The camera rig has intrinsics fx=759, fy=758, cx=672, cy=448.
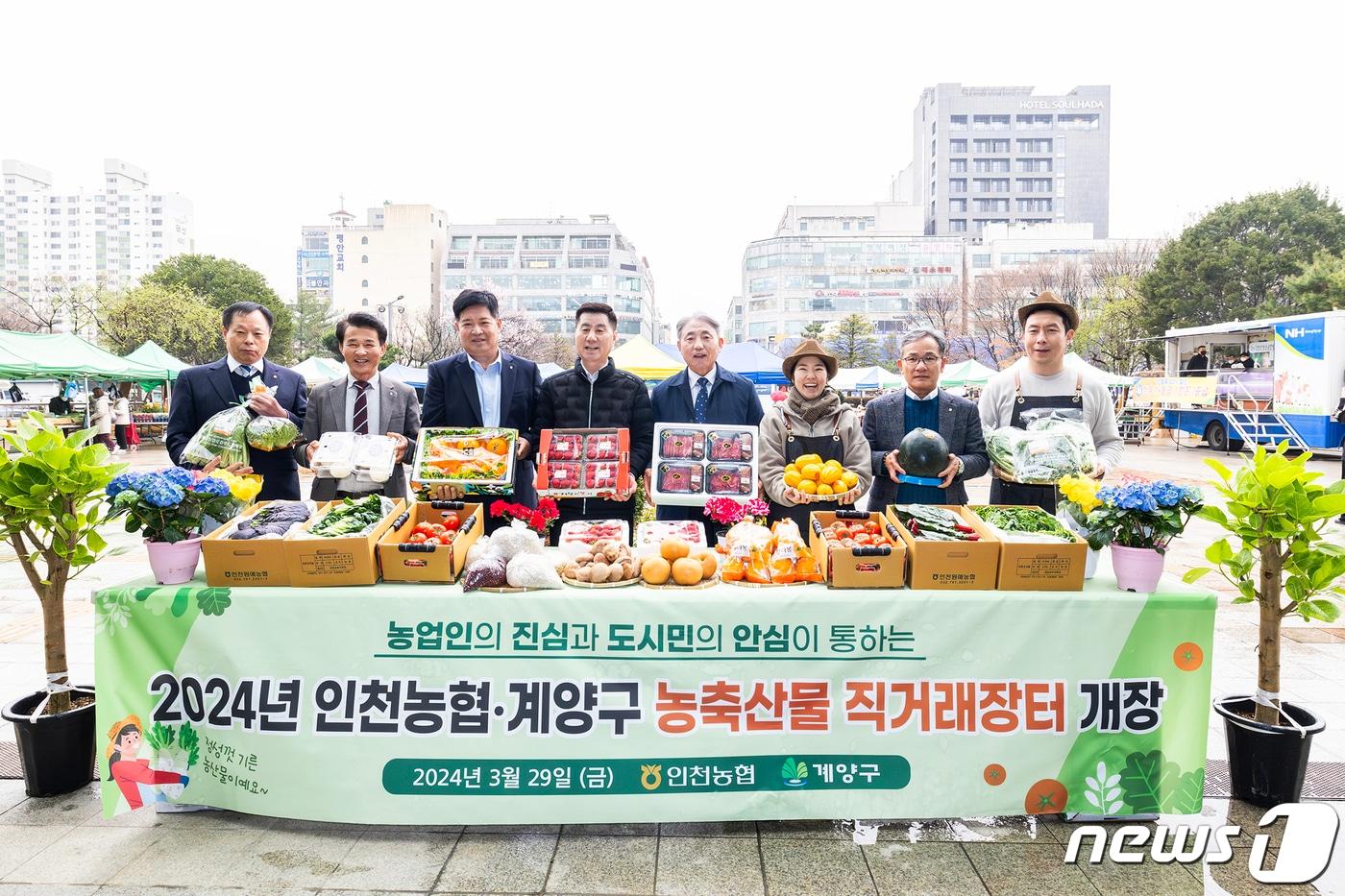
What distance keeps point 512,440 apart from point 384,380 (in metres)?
1.18

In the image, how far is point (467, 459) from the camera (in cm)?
369

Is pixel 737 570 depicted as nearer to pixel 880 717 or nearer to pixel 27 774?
pixel 880 717

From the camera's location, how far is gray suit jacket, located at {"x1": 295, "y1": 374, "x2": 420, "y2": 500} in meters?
4.19

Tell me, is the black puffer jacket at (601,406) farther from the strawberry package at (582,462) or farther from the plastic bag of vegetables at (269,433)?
the plastic bag of vegetables at (269,433)

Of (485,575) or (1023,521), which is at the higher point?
(1023,521)

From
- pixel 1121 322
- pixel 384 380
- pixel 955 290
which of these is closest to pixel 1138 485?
pixel 384 380

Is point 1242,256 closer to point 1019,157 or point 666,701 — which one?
point 666,701

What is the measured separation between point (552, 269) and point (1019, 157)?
65.7m

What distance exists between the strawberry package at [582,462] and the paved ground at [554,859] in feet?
5.03

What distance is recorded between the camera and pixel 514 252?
80.8 metres

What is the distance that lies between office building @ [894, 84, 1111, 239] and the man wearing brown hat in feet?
348

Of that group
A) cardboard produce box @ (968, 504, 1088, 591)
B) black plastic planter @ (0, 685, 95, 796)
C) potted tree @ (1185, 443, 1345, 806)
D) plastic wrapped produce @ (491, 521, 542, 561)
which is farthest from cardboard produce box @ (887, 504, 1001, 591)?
black plastic planter @ (0, 685, 95, 796)

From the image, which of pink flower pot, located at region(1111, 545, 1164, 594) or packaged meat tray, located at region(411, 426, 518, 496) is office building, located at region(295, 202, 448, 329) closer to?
packaged meat tray, located at region(411, 426, 518, 496)

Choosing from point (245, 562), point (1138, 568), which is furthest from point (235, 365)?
point (1138, 568)
